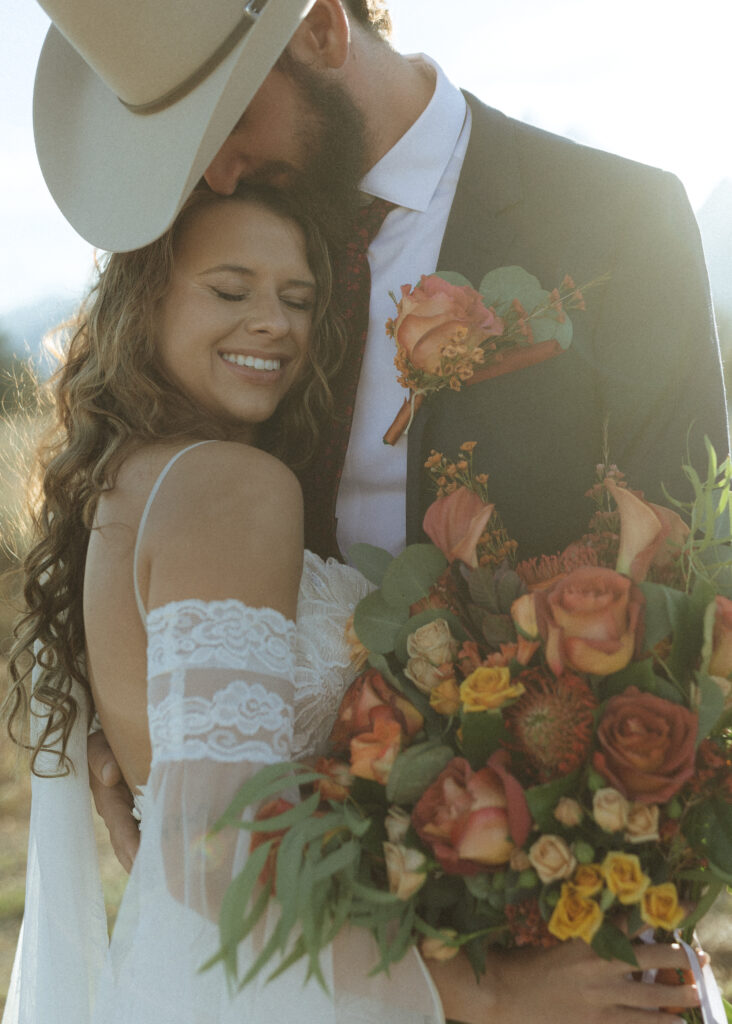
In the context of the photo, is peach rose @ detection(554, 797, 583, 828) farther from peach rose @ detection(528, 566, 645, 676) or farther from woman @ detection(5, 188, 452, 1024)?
woman @ detection(5, 188, 452, 1024)

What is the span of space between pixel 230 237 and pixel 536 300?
0.65 m

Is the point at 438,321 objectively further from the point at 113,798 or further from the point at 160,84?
the point at 113,798

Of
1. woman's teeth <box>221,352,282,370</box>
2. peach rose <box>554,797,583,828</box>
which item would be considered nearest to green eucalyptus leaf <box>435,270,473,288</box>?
woman's teeth <box>221,352,282,370</box>

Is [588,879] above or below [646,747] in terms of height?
below

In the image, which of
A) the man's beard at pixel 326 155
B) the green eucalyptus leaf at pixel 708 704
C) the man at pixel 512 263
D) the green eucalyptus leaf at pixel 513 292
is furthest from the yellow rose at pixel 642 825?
the man's beard at pixel 326 155

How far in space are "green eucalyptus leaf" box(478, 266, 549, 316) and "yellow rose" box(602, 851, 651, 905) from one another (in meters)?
1.01

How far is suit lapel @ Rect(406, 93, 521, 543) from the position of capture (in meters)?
1.88

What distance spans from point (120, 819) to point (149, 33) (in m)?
1.54

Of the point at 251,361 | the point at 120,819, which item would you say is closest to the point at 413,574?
the point at 251,361

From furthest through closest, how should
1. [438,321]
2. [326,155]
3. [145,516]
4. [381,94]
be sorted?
1. [381,94]
2. [326,155]
3. [438,321]
4. [145,516]

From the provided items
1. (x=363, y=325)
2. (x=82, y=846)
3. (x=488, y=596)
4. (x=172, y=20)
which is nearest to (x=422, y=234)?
(x=363, y=325)

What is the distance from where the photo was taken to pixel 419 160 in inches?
80.9

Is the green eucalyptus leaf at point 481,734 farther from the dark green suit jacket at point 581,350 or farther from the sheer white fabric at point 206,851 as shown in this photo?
the dark green suit jacket at point 581,350

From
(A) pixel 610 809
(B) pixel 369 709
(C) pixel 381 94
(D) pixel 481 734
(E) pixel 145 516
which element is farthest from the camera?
(C) pixel 381 94
